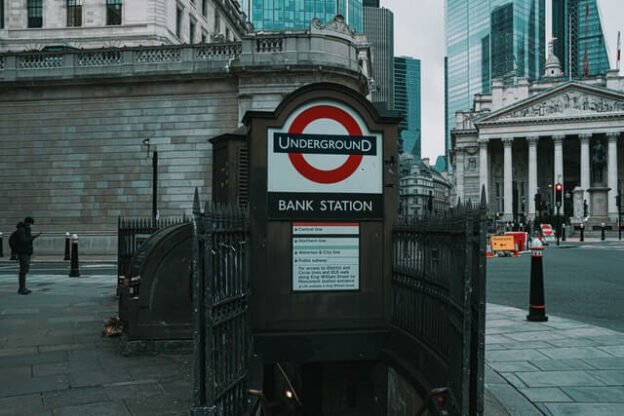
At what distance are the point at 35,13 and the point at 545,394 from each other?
4200cm

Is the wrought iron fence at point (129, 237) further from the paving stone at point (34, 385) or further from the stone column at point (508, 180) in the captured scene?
the stone column at point (508, 180)

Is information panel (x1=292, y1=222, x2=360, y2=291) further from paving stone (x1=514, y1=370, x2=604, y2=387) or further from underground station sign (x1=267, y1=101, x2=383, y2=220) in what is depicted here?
paving stone (x1=514, y1=370, x2=604, y2=387)

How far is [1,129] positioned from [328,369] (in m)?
28.3

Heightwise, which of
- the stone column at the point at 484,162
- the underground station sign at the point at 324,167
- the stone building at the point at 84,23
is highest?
the stone building at the point at 84,23

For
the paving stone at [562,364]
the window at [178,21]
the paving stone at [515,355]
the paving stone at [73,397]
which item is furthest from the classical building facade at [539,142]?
the paving stone at [73,397]

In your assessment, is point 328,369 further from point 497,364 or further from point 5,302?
point 5,302

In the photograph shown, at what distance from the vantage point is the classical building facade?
8688 cm

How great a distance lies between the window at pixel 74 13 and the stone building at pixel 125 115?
10490mm

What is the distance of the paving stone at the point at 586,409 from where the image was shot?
462 cm

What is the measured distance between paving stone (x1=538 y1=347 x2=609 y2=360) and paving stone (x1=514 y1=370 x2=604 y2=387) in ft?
2.32

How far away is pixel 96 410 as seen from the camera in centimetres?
481

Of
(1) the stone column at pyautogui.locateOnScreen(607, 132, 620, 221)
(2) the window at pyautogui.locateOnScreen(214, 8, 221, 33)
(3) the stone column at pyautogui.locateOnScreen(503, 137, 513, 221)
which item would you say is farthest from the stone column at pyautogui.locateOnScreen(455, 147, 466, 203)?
(2) the window at pyautogui.locateOnScreen(214, 8, 221, 33)

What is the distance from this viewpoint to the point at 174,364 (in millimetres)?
6383

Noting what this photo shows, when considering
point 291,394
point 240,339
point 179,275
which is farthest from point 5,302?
point 240,339
